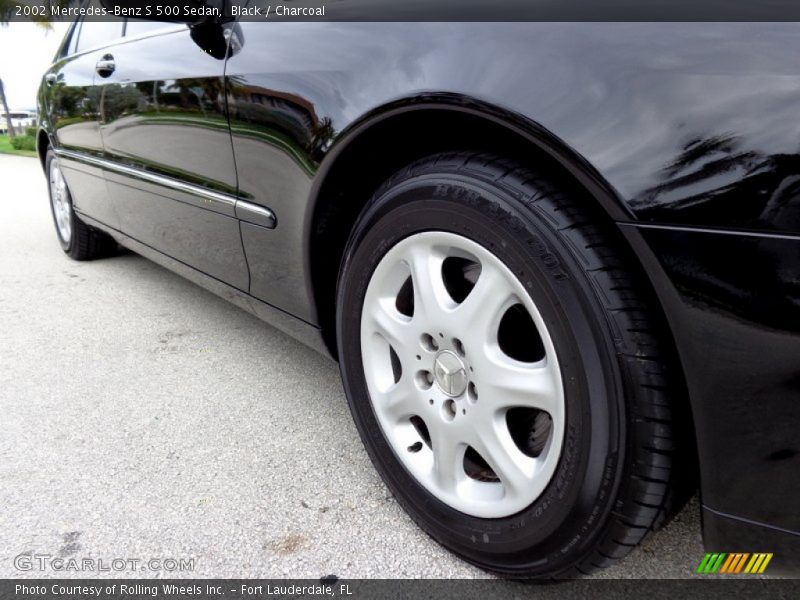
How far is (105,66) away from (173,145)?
885 millimetres

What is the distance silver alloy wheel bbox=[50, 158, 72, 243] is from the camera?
3952mm

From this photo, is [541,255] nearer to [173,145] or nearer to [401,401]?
[401,401]

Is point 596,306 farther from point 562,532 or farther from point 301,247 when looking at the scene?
point 301,247

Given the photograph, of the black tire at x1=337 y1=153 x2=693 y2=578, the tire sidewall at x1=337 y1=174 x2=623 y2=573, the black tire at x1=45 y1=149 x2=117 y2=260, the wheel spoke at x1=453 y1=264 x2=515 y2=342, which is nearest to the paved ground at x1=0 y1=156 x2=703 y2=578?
the tire sidewall at x1=337 y1=174 x2=623 y2=573

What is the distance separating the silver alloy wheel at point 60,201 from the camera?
3.95m

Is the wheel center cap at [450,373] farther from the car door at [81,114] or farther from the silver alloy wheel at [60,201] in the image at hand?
the silver alloy wheel at [60,201]

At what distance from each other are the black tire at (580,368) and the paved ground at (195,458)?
0.28 meters

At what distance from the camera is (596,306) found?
1046 millimetres

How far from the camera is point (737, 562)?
1040 mm

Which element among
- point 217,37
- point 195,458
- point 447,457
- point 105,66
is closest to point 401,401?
point 447,457

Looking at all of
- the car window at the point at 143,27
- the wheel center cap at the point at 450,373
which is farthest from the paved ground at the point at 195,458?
the car window at the point at 143,27

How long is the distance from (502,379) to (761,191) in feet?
1.82

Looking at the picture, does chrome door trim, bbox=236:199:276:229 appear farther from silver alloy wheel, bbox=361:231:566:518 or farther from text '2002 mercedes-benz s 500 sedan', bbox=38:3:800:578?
silver alloy wheel, bbox=361:231:566:518

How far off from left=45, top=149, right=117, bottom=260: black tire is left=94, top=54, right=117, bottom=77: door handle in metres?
1.23
